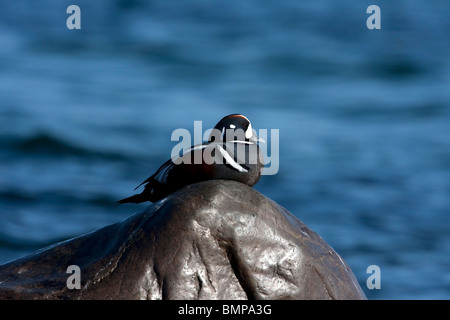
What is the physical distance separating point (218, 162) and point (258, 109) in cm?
775

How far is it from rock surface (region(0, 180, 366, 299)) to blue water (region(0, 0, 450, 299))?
3619 mm

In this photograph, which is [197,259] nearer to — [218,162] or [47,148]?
[218,162]

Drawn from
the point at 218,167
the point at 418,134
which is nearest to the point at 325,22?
the point at 418,134

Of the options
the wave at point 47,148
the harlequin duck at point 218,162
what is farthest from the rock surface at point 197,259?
the wave at point 47,148

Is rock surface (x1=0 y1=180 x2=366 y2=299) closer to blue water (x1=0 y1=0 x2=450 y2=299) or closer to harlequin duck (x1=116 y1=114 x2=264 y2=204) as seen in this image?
harlequin duck (x1=116 y1=114 x2=264 y2=204)

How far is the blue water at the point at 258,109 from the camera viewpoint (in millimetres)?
9547

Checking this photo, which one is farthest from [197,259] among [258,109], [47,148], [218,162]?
[258,109]

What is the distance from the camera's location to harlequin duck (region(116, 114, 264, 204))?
193 inches

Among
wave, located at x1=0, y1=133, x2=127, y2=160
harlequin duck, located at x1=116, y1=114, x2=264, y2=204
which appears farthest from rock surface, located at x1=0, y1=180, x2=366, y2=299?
wave, located at x1=0, y1=133, x2=127, y2=160

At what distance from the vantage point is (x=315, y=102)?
13.5m

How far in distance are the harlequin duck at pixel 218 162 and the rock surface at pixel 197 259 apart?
0.18 m

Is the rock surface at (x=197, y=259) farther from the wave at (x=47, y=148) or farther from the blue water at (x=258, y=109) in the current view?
the wave at (x=47, y=148)
